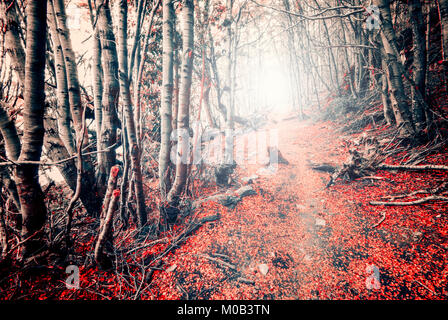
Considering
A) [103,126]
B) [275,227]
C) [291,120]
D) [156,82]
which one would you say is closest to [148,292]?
[275,227]

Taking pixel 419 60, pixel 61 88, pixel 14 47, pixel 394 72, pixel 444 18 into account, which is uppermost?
pixel 444 18

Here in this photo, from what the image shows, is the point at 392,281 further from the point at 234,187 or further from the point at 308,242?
the point at 234,187

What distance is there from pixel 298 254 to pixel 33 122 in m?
4.26

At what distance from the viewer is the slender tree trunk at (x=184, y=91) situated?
3.40 m

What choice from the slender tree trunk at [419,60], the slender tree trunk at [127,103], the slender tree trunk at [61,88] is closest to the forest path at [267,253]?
the slender tree trunk at [127,103]

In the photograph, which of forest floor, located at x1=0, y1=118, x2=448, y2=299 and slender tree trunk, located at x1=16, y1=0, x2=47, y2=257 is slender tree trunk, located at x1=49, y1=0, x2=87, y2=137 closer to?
slender tree trunk, located at x1=16, y1=0, x2=47, y2=257

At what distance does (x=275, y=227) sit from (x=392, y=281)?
1.79 metres

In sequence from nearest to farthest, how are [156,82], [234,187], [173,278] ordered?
[173,278], [234,187], [156,82]

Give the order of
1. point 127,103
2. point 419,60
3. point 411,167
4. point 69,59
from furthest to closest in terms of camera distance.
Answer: point 419,60 < point 411,167 < point 69,59 < point 127,103

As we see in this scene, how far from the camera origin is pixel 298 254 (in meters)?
2.92

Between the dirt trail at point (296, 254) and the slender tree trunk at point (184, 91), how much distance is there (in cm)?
96

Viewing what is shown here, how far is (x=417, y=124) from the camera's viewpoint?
4.79 meters

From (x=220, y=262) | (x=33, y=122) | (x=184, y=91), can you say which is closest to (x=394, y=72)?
(x=184, y=91)

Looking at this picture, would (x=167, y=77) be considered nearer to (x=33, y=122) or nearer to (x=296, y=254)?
(x=33, y=122)
